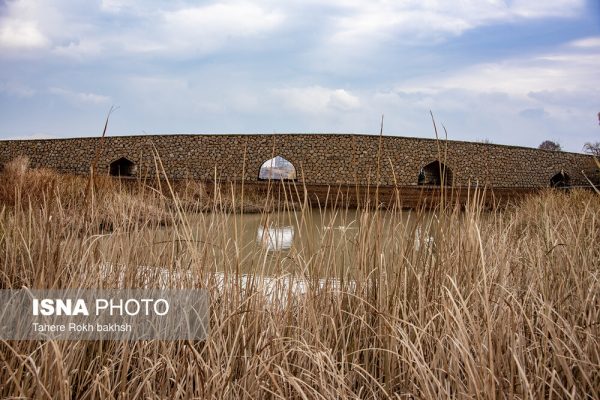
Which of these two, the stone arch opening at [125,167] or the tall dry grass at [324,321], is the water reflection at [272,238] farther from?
the stone arch opening at [125,167]

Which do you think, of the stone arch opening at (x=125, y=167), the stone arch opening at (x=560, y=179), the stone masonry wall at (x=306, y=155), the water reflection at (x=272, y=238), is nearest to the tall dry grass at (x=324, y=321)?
the water reflection at (x=272, y=238)

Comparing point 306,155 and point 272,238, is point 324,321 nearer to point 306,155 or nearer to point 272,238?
point 272,238

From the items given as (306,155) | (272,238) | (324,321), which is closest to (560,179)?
(306,155)

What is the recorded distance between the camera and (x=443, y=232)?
6.07ft

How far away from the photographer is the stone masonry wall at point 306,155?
19000mm

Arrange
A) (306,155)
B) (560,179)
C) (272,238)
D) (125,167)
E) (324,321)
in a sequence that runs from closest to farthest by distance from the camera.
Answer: (324,321) → (272,238) → (306,155) → (125,167) → (560,179)

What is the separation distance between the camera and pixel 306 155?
62.6ft

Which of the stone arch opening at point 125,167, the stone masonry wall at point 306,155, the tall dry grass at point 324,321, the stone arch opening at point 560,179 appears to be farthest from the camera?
the stone arch opening at point 560,179

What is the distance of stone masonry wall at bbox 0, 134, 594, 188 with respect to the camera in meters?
19.0

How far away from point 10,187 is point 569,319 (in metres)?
7.22

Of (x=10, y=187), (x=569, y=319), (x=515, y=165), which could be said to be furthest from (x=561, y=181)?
(x=569, y=319)

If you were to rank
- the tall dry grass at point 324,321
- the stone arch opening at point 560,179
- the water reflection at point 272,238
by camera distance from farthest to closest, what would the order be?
the stone arch opening at point 560,179, the water reflection at point 272,238, the tall dry grass at point 324,321

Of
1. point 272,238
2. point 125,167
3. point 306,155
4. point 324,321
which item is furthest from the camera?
point 125,167

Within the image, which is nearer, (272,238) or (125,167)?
(272,238)
